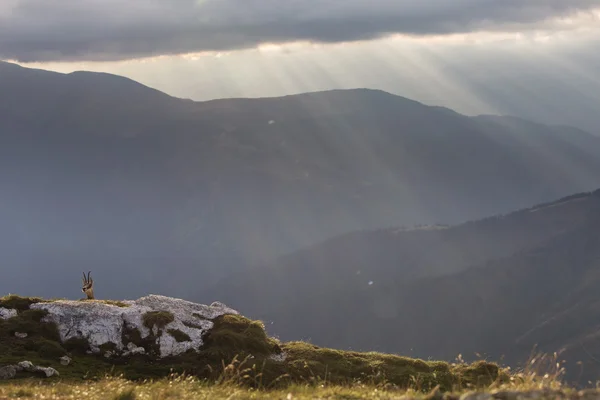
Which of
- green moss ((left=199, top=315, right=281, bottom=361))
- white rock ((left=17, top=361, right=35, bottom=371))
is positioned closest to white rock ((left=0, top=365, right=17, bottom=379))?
white rock ((left=17, top=361, right=35, bottom=371))

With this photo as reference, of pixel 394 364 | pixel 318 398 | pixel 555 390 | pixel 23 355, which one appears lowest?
pixel 394 364

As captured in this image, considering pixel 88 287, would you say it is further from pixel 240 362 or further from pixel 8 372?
pixel 240 362

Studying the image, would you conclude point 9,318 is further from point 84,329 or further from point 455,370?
point 455,370

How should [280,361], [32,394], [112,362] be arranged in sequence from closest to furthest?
[32,394], [112,362], [280,361]

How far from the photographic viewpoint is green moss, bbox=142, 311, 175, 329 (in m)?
21.8

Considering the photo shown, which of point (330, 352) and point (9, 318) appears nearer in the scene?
point (9, 318)

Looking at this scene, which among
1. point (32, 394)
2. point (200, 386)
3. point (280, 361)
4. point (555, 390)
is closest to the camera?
point (555, 390)

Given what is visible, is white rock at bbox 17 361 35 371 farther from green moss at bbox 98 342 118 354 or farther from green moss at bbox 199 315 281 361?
green moss at bbox 199 315 281 361

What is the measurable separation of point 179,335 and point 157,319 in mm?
1110

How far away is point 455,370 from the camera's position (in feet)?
68.2

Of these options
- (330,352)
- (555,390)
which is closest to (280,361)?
(330,352)

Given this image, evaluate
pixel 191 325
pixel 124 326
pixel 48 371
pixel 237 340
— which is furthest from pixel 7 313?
pixel 237 340

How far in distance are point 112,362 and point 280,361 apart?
5.59 m

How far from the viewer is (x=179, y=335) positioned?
70.9ft
